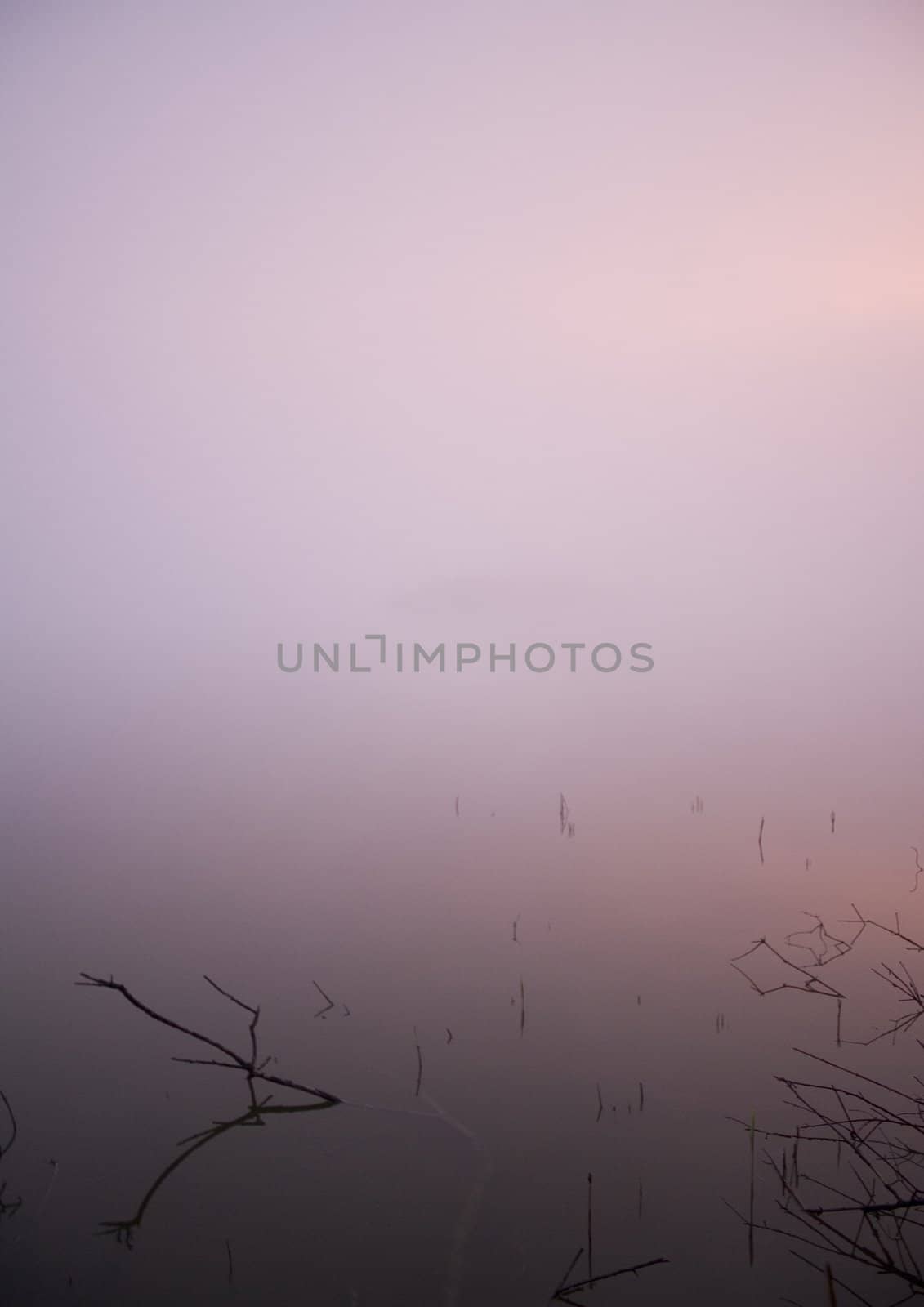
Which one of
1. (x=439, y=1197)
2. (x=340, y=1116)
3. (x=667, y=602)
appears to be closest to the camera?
(x=439, y=1197)

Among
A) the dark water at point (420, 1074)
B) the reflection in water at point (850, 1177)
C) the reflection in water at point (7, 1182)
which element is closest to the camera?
the reflection in water at point (850, 1177)

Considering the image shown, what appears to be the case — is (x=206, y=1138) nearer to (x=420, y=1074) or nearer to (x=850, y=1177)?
(x=420, y=1074)

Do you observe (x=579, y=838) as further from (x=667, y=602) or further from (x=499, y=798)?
(x=667, y=602)

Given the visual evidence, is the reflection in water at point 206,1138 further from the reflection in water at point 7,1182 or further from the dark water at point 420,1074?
the reflection in water at point 7,1182

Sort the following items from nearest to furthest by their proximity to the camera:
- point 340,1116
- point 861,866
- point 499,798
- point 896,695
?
1. point 340,1116
2. point 861,866
3. point 499,798
4. point 896,695

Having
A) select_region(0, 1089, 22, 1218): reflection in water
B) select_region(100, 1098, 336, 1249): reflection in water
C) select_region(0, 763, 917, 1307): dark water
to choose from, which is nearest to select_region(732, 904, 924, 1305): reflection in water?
select_region(0, 763, 917, 1307): dark water

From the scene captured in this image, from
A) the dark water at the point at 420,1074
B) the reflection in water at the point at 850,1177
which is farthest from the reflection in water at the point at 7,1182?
the reflection in water at the point at 850,1177

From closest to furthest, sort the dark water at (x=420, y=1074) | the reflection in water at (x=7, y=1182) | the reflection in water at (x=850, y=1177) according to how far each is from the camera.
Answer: the reflection in water at (x=850, y=1177) < the dark water at (x=420, y=1074) < the reflection in water at (x=7, y=1182)

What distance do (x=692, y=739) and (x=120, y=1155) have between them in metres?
5.29

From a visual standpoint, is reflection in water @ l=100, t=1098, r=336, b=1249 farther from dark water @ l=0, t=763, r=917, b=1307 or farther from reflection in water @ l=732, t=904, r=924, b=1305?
reflection in water @ l=732, t=904, r=924, b=1305

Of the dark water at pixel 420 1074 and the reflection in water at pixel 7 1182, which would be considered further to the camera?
the reflection in water at pixel 7 1182

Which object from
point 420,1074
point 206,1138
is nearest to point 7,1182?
point 206,1138

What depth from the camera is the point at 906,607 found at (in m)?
14.9

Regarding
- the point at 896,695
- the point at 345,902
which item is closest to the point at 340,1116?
the point at 345,902
